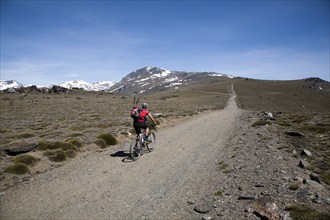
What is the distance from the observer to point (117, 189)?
40.8 feet

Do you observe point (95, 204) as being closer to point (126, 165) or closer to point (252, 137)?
point (126, 165)

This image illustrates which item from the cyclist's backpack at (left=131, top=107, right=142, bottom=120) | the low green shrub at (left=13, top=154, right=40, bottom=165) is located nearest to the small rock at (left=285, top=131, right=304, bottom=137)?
the cyclist's backpack at (left=131, top=107, right=142, bottom=120)

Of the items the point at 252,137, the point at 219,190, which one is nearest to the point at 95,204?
the point at 219,190

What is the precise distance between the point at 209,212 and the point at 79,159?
11482 mm

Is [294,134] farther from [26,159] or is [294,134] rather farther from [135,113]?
[26,159]

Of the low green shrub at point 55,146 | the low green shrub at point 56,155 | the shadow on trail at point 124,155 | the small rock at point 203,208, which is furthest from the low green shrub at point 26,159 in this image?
the small rock at point 203,208

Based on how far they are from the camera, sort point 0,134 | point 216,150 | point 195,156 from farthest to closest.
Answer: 1. point 0,134
2. point 216,150
3. point 195,156

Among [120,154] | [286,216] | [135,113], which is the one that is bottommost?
[120,154]

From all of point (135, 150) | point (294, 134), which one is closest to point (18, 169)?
point (135, 150)

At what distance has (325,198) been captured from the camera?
404 inches

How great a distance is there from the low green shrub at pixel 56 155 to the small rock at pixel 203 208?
11498mm

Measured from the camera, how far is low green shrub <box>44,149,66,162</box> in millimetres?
17938

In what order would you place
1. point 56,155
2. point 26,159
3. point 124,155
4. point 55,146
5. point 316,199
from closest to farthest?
point 316,199
point 26,159
point 56,155
point 124,155
point 55,146

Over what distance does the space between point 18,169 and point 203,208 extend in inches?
456
